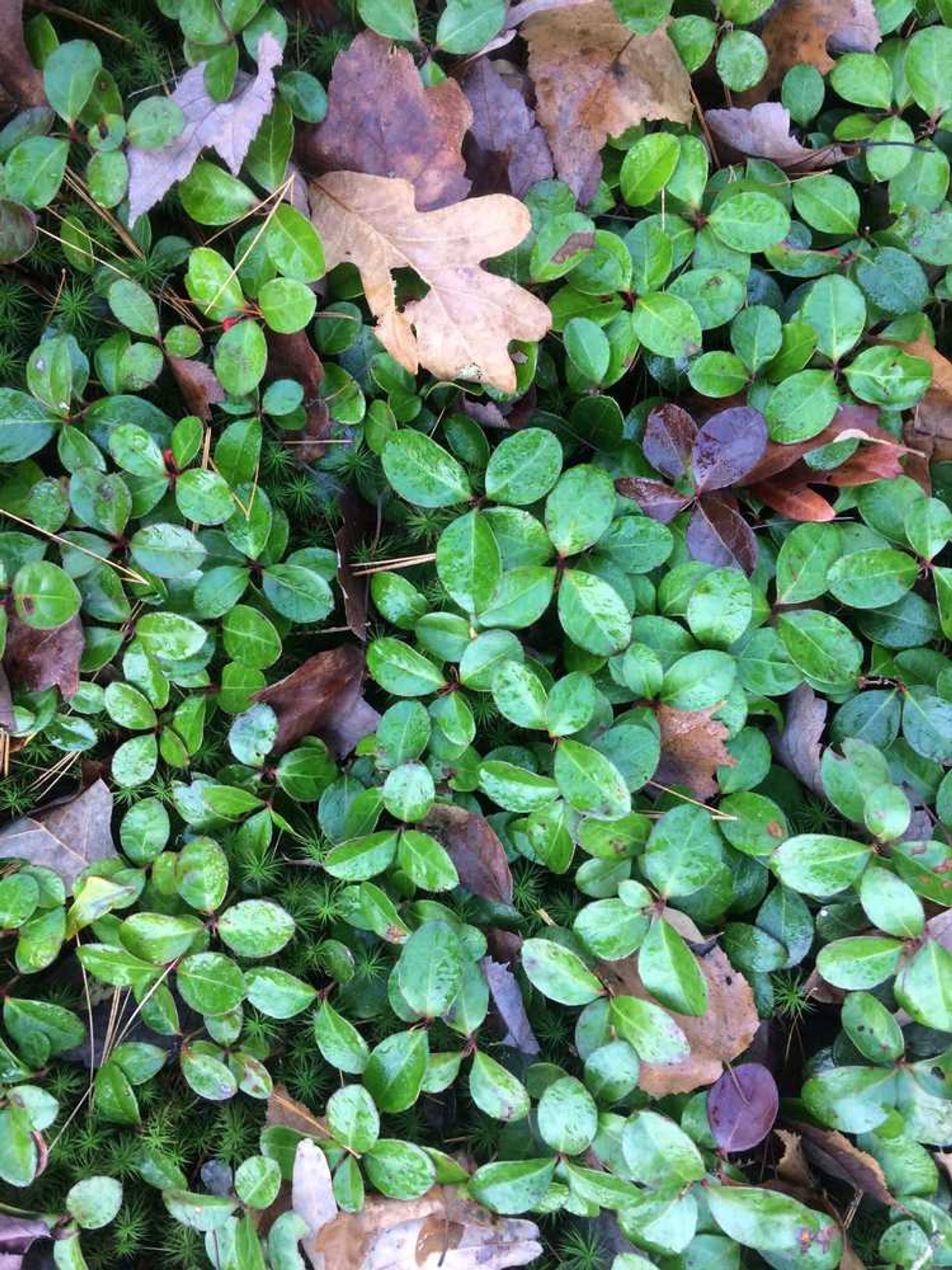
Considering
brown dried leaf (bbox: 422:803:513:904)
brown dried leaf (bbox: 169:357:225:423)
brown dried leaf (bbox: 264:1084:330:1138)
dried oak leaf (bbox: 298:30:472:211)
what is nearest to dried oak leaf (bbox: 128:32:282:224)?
dried oak leaf (bbox: 298:30:472:211)

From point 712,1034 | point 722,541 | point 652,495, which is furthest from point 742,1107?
point 652,495

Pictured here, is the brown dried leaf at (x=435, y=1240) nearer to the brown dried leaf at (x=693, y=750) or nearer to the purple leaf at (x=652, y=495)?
the brown dried leaf at (x=693, y=750)

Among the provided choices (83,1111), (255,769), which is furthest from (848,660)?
(83,1111)

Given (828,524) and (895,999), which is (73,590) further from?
(895,999)

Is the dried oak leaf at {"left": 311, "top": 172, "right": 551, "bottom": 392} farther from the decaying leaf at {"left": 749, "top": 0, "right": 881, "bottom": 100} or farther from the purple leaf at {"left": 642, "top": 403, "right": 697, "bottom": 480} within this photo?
the decaying leaf at {"left": 749, "top": 0, "right": 881, "bottom": 100}

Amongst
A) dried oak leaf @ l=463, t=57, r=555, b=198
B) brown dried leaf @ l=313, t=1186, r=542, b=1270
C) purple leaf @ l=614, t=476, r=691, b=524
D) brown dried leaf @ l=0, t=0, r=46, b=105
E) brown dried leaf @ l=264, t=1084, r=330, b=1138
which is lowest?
brown dried leaf @ l=313, t=1186, r=542, b=1270

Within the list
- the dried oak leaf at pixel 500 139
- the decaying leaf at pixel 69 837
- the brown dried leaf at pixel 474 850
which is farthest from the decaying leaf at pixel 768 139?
the decaying leaf at pixel 69 837
